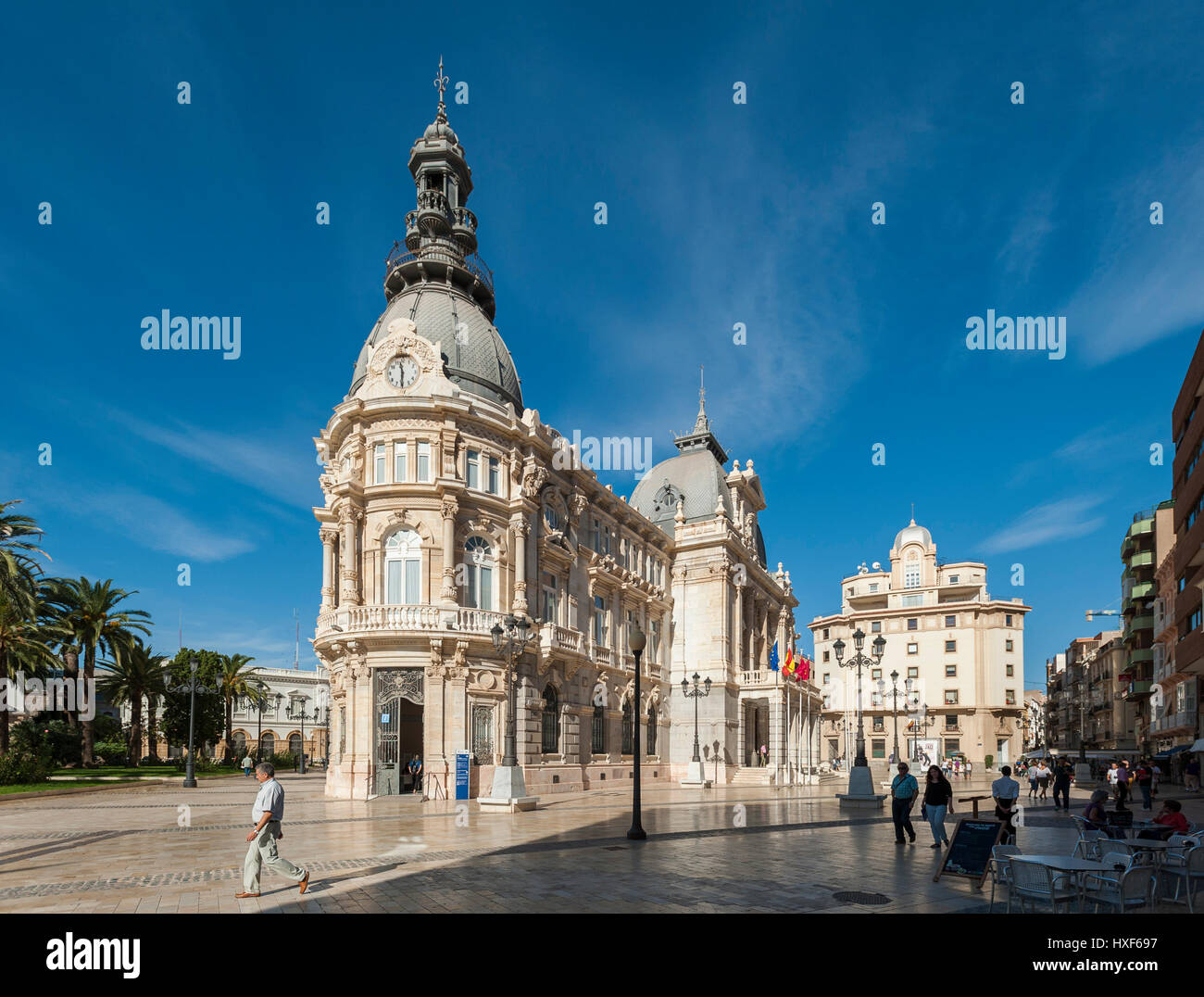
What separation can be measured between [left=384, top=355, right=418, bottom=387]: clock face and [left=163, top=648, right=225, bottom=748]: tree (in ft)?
121

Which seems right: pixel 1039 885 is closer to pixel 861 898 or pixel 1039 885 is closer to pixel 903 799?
pixel 861 898

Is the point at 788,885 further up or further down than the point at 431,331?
further down

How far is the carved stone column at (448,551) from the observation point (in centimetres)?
3353

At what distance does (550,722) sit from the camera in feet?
126

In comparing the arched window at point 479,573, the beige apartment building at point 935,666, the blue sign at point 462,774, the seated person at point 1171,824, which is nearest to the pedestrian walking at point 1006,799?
the seated person at point 1171,824

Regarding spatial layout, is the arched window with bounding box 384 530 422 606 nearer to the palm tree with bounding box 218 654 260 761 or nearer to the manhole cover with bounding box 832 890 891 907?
the manhole cover with bounding box 832 890 891 907

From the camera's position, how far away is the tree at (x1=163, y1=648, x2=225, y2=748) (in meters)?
62.9

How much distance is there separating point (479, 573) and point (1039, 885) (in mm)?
27654

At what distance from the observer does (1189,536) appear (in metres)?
43.7

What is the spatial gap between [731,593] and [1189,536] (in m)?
24.8

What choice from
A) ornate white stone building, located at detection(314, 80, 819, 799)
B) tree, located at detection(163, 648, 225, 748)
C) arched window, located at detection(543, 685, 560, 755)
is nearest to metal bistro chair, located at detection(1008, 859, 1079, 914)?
ornate white stone building, located at detection(314, 80, 819, 799)

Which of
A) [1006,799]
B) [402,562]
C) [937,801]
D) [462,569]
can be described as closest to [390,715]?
[402,562]
